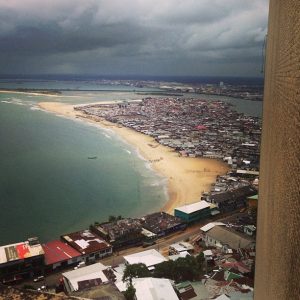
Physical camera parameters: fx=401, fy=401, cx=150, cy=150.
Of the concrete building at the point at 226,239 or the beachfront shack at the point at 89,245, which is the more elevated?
the concrete building at the point at 226,239

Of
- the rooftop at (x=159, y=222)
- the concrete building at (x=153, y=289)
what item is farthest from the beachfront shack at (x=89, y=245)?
the concrete building at (x=153, y=289)

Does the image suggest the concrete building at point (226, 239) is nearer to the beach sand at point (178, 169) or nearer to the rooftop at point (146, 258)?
the rooftop at point (146, 258)

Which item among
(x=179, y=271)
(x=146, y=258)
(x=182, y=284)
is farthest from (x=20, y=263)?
(x=182, y=284)

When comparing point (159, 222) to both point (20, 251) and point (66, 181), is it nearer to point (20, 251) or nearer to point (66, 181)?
point (20, 251)

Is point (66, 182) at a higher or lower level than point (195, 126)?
lower

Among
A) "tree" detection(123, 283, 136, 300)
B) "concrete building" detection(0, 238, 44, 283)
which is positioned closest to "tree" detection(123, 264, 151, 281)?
"tree" detection(123, 283, 136, 300)

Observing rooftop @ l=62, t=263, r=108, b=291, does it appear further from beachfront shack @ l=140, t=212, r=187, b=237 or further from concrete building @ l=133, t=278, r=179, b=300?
beachfront shack @ l=140, t=212, r=187, b=237

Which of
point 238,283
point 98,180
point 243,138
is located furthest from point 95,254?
point 243,138
